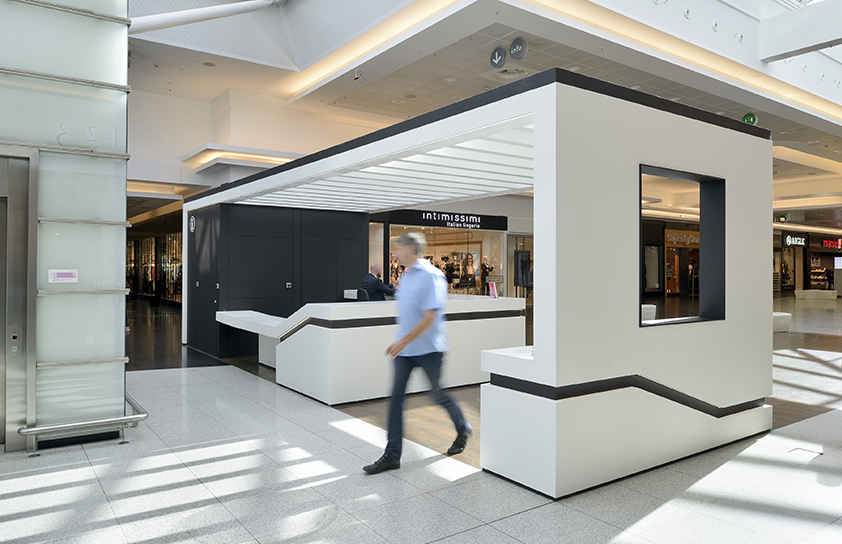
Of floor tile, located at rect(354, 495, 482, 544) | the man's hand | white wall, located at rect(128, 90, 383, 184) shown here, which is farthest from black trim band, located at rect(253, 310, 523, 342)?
white wall, located at rect(128, 90, 383, 184)

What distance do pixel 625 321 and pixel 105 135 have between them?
198 inches

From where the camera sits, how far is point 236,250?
10922mm

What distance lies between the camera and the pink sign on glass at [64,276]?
17.7 ft

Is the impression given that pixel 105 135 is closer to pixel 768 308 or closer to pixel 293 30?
pixel 768 308

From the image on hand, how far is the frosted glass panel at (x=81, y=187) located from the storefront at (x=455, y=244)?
13.2 m

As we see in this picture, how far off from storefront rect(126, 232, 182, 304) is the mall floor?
1895cm

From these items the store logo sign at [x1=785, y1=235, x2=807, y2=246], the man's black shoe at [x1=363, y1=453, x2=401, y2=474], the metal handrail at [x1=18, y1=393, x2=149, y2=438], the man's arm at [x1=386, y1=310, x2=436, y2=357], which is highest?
the store logo sign at [x1=785, y1=235, x2=807, y2=246]

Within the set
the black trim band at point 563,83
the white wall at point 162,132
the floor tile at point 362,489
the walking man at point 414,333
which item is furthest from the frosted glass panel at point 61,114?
the white wall at point 162,132

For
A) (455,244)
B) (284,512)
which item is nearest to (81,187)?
(284,512)

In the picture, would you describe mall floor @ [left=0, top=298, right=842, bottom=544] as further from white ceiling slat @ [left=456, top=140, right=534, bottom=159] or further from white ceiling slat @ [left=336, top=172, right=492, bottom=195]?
white ceiling slat @ [left=336, top=172, right=492, bottom=195]

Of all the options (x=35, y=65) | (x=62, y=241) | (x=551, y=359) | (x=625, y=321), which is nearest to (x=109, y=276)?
(x=62, y=241)

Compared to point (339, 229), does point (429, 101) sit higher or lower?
higher

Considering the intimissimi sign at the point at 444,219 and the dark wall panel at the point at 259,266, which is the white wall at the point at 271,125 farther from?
the dark wall panel at the point at 259,266

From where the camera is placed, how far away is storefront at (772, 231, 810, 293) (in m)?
38.8
